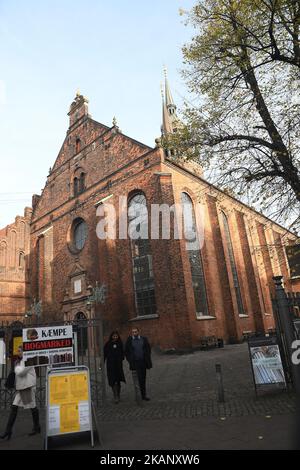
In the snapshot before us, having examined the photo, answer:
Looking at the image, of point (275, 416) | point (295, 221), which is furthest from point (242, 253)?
point (275, 416)

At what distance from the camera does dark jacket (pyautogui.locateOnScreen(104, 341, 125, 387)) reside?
8438 millimetres

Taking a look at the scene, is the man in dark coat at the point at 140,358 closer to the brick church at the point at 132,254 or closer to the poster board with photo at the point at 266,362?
the poster board with photo at the point at 266,362

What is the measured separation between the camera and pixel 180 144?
34.4 ft

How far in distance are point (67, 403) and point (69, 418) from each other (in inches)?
8.3

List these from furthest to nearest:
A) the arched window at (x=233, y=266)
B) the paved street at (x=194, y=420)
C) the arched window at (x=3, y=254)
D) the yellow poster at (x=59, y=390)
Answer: the arched window at (x=3, y=254), the arched window at (x=233, y=266), the yellow poster at (x=59, y=390), the paved street at (x=194, y=420)

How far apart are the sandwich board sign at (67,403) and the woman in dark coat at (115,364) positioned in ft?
10.1

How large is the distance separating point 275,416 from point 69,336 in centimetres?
492

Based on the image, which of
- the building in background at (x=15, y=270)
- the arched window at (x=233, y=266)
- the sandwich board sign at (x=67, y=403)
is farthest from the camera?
the building in background at (x=15, y=270)

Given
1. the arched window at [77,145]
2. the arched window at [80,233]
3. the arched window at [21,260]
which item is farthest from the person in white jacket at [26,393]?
the arched window at [21,260]

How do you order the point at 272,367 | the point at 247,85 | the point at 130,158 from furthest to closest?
the point at 130,158
the point at 247,85
the point at 272,367

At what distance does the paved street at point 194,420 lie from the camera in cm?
463

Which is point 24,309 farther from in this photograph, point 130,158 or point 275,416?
point 275,416

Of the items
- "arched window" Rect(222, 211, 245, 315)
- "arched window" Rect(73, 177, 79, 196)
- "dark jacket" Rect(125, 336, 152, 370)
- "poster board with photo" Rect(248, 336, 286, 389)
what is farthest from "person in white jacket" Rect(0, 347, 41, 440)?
"arched window" Rect(73, 177, 79, 196)

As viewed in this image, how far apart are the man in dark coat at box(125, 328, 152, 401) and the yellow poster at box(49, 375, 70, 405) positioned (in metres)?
2.90
